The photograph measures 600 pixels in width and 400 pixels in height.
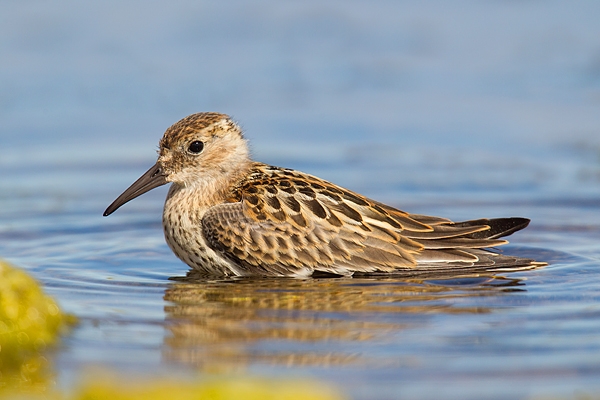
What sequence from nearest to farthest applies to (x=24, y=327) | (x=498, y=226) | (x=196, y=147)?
(x=24, y=327) < (x=498, y=226) < (x=196, y=147)

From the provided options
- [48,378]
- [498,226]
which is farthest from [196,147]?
[48,378]

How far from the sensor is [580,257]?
381 inches

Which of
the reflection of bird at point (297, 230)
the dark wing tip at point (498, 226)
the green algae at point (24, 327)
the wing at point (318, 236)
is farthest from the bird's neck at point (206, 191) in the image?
the green algae at point (24, 327)

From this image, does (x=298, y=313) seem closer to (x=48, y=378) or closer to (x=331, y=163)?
(x=48, y=378)

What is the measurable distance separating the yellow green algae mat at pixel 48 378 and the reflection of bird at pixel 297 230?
6.87ft

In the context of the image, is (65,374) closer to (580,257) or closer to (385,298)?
(385,298)

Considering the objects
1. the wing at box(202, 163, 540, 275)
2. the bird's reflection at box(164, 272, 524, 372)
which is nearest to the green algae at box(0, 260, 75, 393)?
the bird's reflection at box(164, 272, 524, 372)

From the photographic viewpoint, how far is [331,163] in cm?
1342

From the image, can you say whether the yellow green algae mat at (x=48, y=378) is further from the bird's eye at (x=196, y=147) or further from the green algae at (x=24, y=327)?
the bird's eye at (x=196, y=147)

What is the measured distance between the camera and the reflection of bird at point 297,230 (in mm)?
A: 9031

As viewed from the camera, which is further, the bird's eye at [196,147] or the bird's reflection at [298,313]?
the bird's eye at [196,147]

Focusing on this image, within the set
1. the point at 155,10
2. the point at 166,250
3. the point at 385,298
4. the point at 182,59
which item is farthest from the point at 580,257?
the point at 155,10

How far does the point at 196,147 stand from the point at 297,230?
1.36 m

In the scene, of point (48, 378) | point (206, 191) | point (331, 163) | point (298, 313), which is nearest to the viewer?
point (48, 378)
